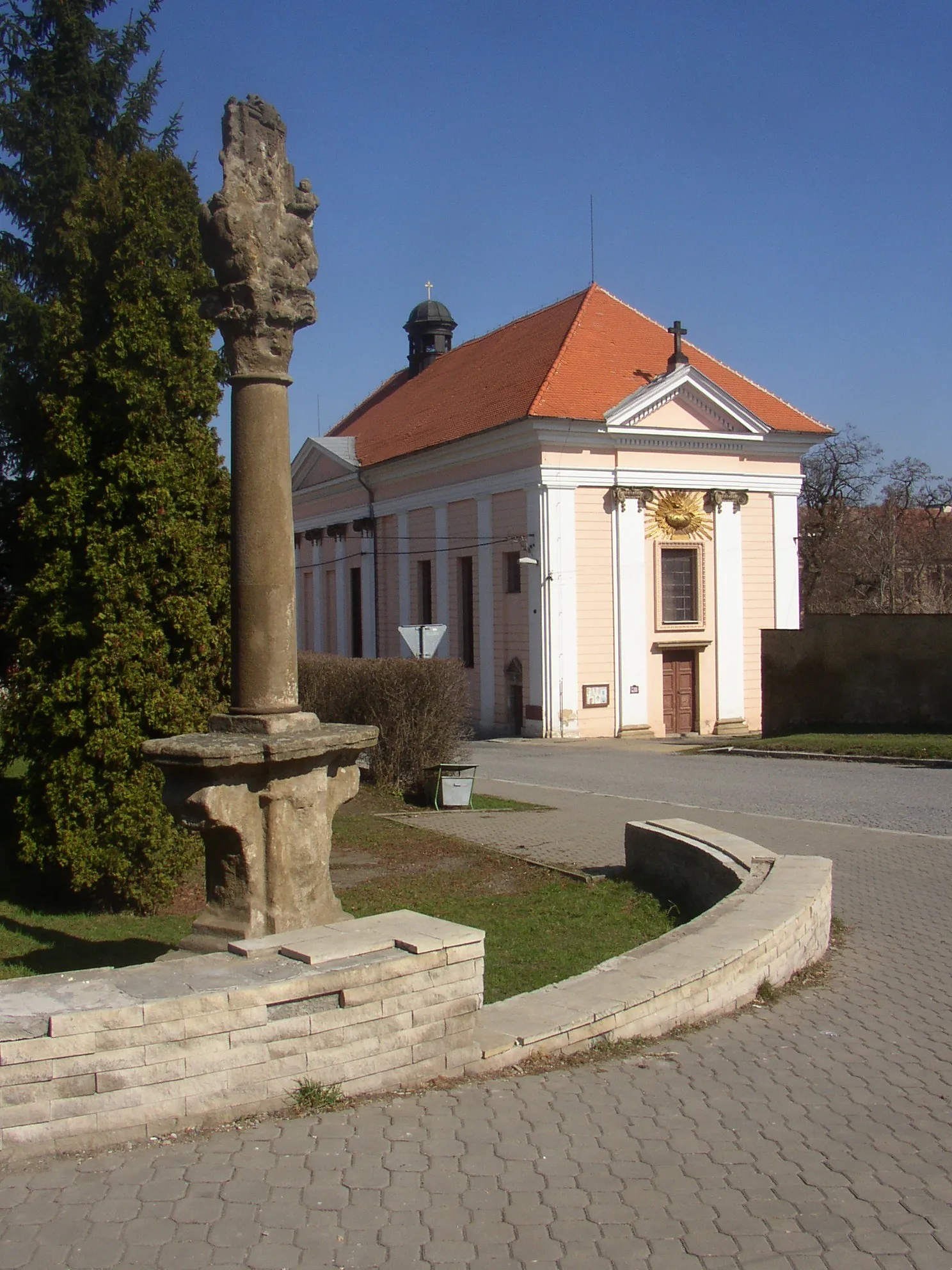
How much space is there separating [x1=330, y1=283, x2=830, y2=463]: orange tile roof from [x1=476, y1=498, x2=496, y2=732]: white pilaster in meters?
2.43

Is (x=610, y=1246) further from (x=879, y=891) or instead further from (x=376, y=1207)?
(x=879, y=891)

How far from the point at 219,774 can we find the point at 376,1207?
238 centimetres

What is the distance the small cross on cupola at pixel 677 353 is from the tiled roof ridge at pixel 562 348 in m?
2.60

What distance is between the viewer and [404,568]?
36.0 m

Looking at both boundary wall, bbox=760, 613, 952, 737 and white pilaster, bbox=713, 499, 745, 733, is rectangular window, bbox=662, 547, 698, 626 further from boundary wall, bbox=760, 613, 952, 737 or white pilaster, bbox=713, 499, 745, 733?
boundary wall, bbox=760, 613, 952, 737

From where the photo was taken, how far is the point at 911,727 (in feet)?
81.0

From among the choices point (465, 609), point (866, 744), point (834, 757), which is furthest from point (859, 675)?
point (465, 609)

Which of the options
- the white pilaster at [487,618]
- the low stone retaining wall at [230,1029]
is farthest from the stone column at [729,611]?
the low stone retaining wall at [230,1029]

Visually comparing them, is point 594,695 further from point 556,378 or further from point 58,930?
point 58,930

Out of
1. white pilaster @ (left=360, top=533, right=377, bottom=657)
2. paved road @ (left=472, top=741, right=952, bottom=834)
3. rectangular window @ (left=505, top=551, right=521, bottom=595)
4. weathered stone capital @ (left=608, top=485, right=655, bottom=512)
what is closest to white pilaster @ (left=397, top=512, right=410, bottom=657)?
white pilaster @ (left=360, top=533, right=377, bottom=657)

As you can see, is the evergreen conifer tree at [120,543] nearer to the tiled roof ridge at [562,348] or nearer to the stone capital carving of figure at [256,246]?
the stone capital carving of figure at [256,246]

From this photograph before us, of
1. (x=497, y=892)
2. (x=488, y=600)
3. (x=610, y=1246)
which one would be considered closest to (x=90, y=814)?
(x=497, y=892)

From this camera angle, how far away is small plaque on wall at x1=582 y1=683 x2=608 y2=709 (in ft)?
95.3

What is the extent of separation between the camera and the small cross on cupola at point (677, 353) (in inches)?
1182
